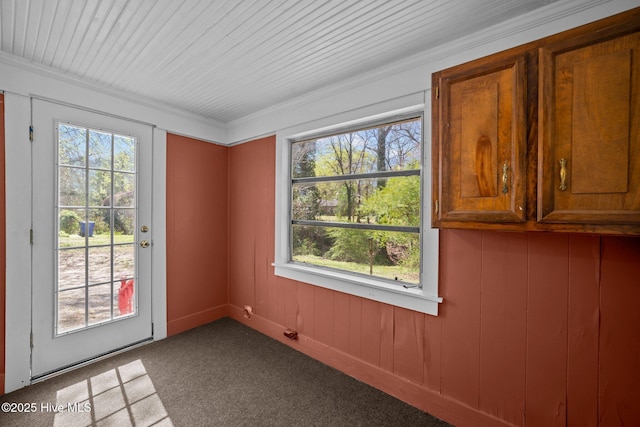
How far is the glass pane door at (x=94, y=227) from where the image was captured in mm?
2209

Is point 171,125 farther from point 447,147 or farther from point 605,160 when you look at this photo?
point 605,160

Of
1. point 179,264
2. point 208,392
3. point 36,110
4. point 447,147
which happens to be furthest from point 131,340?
point 447,147

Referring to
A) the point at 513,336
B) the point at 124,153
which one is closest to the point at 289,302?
A: the point at 513,336

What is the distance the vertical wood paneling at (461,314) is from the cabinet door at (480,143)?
1.16 ft

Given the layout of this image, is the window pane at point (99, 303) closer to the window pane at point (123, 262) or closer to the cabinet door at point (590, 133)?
the window pane at point (123, 262)

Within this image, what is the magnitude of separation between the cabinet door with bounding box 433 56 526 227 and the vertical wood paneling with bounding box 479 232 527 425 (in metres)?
0.39

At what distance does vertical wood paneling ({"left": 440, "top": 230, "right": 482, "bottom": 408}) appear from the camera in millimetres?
1688

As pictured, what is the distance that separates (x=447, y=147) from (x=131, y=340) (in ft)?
10.4

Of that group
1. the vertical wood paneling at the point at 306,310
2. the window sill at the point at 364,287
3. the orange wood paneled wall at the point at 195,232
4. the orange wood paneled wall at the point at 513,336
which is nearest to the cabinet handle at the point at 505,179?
the orange wood paneled wall at the point at 513,336

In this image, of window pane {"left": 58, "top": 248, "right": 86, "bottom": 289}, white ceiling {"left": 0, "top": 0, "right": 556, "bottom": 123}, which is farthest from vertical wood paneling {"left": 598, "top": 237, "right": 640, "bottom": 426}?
window pane {"left": 58, "top": 248, "right": 86, "bottom": 289}

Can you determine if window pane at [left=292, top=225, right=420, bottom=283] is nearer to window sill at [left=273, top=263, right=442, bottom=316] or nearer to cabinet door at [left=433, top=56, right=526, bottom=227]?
window sill at [left=273, top=263, right=442, bottom=316]

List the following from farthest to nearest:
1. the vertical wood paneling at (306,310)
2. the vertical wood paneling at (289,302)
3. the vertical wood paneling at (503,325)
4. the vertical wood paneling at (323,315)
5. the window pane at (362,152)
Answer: the vertical wood paneling at (289,302) → the vertical wood paneling at (306,310) → the vertical wood paneling at (323,315) → the window pane at (362,152) → the vertical wood paneling at (503,325)

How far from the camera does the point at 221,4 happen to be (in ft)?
4.58

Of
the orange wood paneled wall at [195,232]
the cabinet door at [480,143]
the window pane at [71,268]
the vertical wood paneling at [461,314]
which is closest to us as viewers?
the cabinet door at [480,143]
